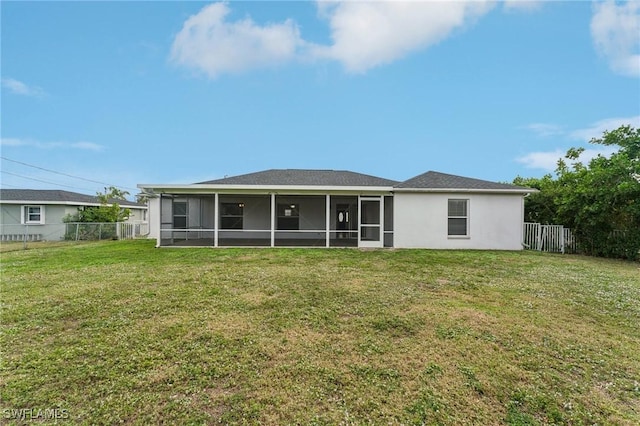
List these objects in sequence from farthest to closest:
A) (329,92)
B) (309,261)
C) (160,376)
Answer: (329,92) < (309,261) < (160,376)

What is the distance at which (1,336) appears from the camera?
3555mm

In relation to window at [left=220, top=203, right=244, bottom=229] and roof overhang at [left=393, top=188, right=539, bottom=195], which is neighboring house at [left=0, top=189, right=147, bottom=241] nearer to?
window at [left=220, top=203, right=244, bottom=229]

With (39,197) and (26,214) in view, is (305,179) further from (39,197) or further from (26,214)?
(26,214)

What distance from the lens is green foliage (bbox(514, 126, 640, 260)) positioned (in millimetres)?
9984

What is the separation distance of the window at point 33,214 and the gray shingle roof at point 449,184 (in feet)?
71.8

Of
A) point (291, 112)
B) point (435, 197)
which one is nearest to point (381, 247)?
point (435, 197)

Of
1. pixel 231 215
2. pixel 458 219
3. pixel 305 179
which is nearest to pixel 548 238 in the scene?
pixel 458 219

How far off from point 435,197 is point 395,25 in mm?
8056

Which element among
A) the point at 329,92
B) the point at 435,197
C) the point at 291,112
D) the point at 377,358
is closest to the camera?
the point at 377,358

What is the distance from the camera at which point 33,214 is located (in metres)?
18.2

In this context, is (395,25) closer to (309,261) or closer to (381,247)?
(381,247)

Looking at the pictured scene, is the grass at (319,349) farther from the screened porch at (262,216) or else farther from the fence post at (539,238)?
the screened porch at (262,216)

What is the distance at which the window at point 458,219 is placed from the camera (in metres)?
11.9

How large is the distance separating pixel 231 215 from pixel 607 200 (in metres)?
15.7
